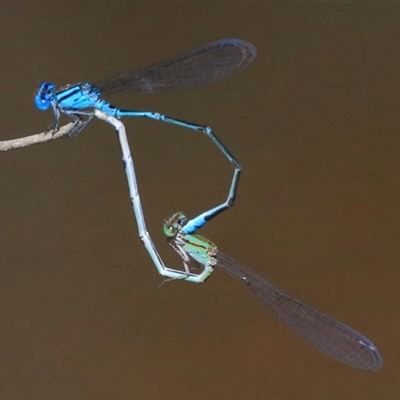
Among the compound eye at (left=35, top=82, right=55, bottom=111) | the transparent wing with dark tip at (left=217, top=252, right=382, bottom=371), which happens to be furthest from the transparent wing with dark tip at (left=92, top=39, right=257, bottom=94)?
the transparent wing with dark tip at (left=217, top=252, right=382, bottom=371)

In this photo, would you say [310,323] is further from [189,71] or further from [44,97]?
[44,97]

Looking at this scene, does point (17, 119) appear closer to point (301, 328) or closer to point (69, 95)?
point (69, 95)

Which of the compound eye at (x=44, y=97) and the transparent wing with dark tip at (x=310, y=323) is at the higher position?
the compound eye at (x=44, y=97)

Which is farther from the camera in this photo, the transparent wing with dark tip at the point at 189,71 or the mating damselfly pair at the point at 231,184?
the transparent wing with dark tip at the point at 189,71

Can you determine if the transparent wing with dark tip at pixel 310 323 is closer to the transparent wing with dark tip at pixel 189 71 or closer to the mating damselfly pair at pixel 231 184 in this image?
the mating damselfly pair at pixel 231 184

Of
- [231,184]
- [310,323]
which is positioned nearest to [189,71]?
[231,184]

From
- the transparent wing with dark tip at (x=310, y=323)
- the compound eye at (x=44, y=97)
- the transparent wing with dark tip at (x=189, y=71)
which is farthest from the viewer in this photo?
the transparent wing with dark tip at (x=310, y=323)

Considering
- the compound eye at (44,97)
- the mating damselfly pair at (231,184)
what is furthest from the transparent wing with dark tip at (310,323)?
the compound eye at (44,97)
